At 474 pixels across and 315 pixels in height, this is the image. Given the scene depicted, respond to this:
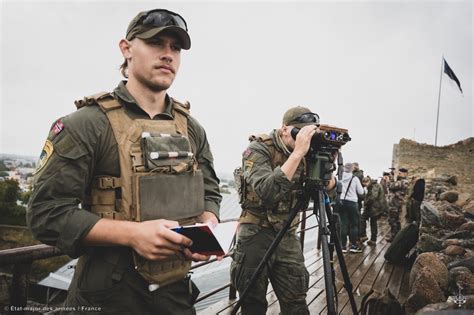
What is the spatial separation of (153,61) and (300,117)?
5.05ft

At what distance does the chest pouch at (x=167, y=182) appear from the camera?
1.19m

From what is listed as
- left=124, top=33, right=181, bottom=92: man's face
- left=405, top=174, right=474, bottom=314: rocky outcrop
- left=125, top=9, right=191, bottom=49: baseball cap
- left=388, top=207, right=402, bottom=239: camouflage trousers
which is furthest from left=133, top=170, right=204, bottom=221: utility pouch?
left=388, top=207, right=402, bottom=239: camouflage trousers

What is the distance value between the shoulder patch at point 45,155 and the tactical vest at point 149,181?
0.20 metres

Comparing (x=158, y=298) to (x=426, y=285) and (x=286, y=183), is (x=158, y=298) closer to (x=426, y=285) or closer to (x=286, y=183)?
(x=286, y=183)

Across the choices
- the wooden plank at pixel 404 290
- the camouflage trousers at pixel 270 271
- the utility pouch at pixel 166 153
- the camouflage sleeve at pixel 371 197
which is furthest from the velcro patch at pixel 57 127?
the camouflage sleeve at pixel 371 197

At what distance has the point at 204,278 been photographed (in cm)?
1238

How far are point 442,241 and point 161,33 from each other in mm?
4436

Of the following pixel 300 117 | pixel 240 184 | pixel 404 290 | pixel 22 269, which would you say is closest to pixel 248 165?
pixel 240 184

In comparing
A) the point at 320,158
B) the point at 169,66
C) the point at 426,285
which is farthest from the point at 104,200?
the point at 426,285

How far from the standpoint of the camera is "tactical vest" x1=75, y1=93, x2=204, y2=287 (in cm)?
118

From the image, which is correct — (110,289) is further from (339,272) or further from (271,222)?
(339,272)

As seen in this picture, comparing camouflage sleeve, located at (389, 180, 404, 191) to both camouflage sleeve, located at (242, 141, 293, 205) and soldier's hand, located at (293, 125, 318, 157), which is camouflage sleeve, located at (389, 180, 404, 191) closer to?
camouflage sleeve, located at (242, 141, 293, 205)

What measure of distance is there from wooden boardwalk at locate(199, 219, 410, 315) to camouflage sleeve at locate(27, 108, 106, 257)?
112 inches

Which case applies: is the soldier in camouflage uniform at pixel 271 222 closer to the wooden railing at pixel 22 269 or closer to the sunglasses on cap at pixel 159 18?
the wooden railing at pixel 22 269
